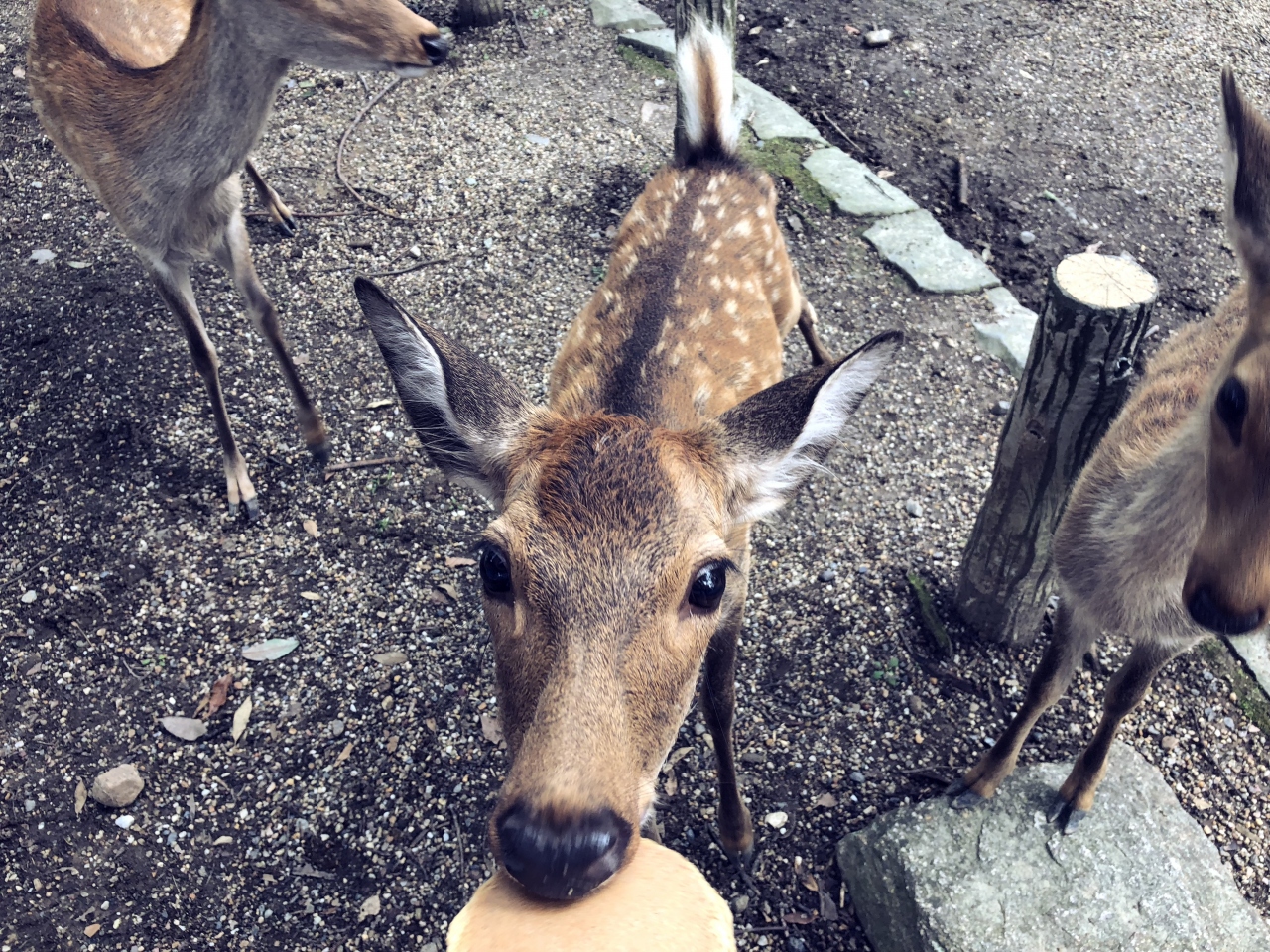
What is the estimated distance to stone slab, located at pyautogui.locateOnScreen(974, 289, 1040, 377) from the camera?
13.2 feet

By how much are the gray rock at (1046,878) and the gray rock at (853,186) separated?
10.0 feet

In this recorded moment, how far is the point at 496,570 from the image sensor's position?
5.49ft

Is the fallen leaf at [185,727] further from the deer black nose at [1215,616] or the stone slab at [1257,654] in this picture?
the stone slab at [1257,654]

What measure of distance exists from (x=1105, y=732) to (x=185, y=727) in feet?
9.22

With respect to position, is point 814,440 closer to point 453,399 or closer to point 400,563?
point 453,399

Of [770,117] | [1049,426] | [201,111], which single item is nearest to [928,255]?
[770,117]

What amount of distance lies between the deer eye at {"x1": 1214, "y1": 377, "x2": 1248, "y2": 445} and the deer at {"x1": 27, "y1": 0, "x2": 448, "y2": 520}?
2.58 m

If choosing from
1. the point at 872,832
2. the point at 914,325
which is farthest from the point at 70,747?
the point at 914,325

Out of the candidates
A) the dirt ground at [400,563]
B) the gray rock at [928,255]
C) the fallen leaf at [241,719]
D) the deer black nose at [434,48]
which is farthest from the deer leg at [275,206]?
the gray rock at [928,255]

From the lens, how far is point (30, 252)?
458 cm

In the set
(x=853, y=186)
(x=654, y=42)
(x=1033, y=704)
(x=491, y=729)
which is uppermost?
(x=654, y=42)

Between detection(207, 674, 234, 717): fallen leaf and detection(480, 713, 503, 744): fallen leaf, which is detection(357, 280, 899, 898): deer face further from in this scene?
detection(207, 674, 234, 717): fallen leaf

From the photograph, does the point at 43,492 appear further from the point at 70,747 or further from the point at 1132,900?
the point at 1132,900

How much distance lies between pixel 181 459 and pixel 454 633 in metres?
1.48
